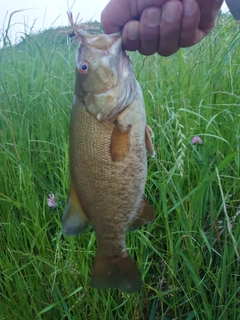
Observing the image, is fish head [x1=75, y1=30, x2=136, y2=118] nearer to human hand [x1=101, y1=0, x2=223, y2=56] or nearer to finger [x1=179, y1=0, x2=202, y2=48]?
human hand [x1=101, y1=0, x2=223, y2=56]

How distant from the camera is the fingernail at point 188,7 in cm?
134

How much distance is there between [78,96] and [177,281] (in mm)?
803

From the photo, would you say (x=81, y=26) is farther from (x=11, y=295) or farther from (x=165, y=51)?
(x=11, y=295)

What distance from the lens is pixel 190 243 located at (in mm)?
1656

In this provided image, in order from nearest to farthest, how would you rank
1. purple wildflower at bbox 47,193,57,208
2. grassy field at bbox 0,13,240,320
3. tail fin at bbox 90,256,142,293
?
tail fin at bbox 90,256,142,293, grassy field at bbox 0,13,240,320, purple wildflower at bbox 47,193,57,208

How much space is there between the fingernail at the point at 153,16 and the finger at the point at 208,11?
0.42 feet

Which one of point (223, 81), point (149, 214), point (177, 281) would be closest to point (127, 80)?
point (149, 214)

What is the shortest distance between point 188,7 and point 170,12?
0.20 ft

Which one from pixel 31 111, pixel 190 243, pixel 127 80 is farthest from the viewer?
pixel 31 111

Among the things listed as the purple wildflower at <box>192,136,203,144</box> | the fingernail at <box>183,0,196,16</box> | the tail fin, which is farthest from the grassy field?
the fingernail at <box>183,0,196,16</box>

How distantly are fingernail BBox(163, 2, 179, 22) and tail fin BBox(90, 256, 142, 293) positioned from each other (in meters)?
0.74

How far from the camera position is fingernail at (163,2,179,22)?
1324mm

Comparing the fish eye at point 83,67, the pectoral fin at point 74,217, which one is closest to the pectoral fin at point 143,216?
the pectoral fin at point 74,217

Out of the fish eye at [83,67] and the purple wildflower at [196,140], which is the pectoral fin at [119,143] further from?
the purple wildflower at [196,140]
